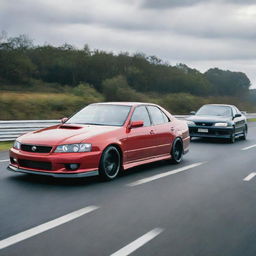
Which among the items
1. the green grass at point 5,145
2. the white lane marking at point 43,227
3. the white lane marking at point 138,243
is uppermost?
the green grass at point 5,145

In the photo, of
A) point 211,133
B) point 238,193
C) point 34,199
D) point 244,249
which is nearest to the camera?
point 244,249

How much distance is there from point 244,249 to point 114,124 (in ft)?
15.3

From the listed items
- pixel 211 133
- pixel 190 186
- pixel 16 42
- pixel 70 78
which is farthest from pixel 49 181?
pixel 16 42

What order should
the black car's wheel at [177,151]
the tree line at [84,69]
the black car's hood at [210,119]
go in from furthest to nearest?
the tree line at [84,69]
the black car's hood at [210,119]
the black car's wheel at [177,151]

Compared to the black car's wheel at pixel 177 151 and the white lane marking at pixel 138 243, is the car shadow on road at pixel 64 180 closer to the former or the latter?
the black car's wheel at pixel 177 151

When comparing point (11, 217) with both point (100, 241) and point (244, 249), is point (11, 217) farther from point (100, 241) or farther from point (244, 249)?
point (244, 249)

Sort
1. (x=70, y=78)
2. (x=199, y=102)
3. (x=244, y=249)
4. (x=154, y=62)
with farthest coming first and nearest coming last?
(x=154, y=62), (x=70, y=78), (x=199, y=102), (x=244, y=249)

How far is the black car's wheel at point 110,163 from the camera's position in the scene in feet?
26.2

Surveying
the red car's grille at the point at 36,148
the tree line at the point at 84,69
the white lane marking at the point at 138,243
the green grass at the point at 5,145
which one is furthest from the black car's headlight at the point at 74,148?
the tree line at the point at 84,69

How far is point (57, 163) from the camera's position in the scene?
7473mm

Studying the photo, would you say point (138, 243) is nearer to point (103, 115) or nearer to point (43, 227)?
point (43, 227)

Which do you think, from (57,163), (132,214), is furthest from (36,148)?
(132,214)

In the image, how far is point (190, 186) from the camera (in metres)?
8.04

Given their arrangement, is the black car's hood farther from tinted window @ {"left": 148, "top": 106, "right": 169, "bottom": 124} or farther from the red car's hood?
the red car's hood
